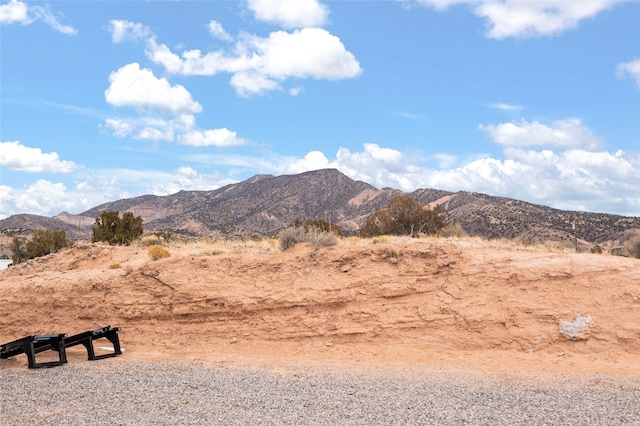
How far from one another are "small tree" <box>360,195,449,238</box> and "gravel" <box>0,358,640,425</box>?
774 inches

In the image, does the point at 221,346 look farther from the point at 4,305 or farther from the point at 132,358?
the point at 4,305

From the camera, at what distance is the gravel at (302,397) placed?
24.6 feet

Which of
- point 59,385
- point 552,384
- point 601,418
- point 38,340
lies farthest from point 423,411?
point 38,340

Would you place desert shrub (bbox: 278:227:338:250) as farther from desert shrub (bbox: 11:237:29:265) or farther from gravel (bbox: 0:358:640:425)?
desert shrub (bbox: 11:237:29:265)

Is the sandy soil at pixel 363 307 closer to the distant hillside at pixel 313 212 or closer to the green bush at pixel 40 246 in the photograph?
the green bush at pixel 40 246

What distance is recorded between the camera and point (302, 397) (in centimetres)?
850

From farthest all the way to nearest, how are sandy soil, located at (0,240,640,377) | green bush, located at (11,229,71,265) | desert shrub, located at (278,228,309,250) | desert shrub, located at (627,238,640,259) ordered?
green bush, located at (11,229,71,265)
desert shrub, located at (627,238,640,259)
desert shrub, located at (278,228,309,250)
sandy soil, located at (0,240,640,377)

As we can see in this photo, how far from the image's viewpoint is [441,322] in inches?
487

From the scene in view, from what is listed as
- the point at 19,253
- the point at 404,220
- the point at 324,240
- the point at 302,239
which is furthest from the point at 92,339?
the point at 19,253

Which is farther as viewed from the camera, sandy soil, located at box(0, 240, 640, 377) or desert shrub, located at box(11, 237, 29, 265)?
desert shrub, located at box(11, 237, 29, 265)

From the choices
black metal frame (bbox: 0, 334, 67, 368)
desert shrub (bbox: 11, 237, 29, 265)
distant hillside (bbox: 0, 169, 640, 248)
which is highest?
distant hillside (bbox: 0, 169, 640, 248)

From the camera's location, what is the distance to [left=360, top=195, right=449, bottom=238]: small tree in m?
29.8

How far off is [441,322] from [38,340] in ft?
30.0

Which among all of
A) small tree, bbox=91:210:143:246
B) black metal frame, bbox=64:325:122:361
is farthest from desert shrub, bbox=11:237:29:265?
black metal frame, bbox=64:325:122:361
